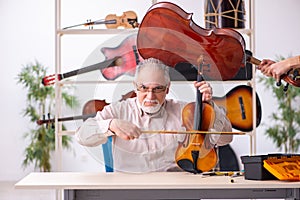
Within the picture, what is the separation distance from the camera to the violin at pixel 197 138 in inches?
Answer: 97.4

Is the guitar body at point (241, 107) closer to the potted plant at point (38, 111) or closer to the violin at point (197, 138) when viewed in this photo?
the violin at point (197, 138)

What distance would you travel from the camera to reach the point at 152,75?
247 centimetres

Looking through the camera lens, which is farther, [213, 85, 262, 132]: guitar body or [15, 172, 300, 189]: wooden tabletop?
[213, 85, 262, 132]: guitar body

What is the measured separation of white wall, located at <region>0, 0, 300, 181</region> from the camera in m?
7.26

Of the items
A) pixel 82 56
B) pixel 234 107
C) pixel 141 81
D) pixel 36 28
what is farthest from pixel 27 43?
pixel 141 81

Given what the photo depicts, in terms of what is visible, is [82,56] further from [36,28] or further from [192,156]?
[192,156]

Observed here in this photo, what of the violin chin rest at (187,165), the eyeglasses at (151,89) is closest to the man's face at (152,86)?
the eyeglasses at (151,89)

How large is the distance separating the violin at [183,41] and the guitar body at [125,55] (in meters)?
0.04

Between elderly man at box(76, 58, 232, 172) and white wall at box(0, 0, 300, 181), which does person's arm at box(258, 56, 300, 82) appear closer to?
elderly man at box(76, 58, 232, 172)

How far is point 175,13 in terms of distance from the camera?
2.33 meters

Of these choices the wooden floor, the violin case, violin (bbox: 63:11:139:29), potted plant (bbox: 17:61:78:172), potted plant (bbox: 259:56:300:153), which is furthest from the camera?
potted plant (bbox: 259:56:300:153)

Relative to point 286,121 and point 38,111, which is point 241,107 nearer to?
point 286,121

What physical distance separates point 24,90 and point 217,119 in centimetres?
516

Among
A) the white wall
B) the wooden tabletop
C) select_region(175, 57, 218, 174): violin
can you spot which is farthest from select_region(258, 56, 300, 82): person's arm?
the white wall
